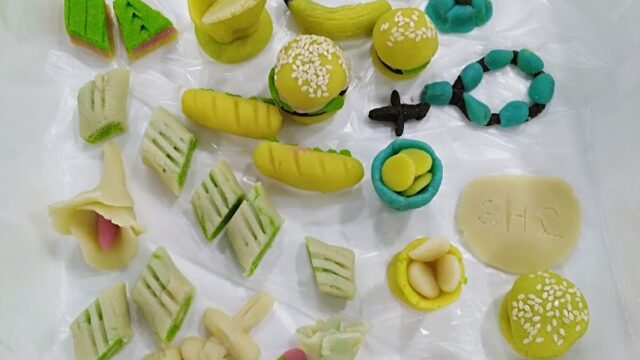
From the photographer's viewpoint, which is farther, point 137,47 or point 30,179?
point 137,47

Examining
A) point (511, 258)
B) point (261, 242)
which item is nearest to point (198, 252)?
point (261, 242)

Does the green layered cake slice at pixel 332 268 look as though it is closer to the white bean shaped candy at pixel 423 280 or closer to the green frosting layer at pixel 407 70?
the white bean shaped candy at pixel 423 280

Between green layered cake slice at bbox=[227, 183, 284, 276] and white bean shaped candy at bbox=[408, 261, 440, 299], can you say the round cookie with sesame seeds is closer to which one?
white bean shaped candy at bbox=[408, 261, 440, 299]

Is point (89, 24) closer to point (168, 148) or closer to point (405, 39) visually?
point (168, 148)

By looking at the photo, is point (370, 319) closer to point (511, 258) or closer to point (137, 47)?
point (511, 258)

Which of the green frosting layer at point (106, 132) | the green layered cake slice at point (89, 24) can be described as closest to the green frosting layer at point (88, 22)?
the green layered cake slice at point (89, 24)

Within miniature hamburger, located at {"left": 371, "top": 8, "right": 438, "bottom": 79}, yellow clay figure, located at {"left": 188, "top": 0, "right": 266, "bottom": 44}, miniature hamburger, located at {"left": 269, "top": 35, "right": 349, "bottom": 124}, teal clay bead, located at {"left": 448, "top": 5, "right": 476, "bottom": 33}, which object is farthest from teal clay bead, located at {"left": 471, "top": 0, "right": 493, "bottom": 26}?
yellow clay figure, located at {"left": 188, "top": 0, "right": 266, "bottom": 44}

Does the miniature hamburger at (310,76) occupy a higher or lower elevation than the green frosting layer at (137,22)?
lower
